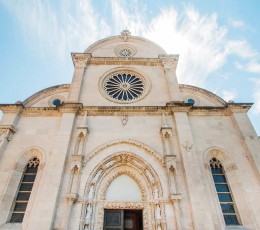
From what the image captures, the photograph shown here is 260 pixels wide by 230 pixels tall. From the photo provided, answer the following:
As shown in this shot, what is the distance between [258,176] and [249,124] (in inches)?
124

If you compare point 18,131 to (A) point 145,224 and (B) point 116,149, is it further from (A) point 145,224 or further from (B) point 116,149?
(A) point 145,224

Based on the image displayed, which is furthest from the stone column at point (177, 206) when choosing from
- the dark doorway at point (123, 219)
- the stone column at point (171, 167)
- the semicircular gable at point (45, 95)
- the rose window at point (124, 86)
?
the semicircular gable at point (45, 95)

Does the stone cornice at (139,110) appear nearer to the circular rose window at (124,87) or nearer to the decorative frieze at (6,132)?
the circular rose window at (124,87)

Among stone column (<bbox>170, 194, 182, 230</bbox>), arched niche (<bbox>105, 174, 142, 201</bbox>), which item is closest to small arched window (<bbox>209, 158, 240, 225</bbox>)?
stone column (<bbox>170, 194, 182, 230</bbox>)

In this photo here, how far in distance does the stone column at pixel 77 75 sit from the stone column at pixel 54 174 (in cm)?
103

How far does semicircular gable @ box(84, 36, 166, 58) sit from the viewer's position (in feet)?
56.4

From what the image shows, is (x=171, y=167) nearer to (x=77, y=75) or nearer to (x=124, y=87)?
(x=124, y=87)

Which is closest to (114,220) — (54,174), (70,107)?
(54,174)

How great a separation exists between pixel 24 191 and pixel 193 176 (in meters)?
7.96

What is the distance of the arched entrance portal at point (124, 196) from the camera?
30.9 feet

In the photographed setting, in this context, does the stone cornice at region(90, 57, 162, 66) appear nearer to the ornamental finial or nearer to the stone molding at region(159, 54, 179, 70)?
the stone molding at region(159, 54, 179, 70)

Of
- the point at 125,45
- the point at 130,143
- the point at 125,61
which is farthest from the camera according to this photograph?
the point at 125,45

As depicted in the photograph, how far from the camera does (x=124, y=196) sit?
1032cm

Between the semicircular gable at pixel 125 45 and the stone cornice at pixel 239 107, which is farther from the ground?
the semicircular gable at pixel 125 45
